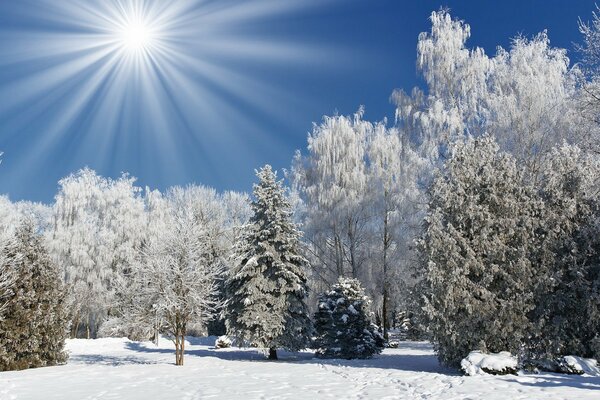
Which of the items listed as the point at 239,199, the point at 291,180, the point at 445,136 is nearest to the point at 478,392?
the point at 445,136

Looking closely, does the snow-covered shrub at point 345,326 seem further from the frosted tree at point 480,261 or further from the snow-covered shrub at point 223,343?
the snow-covered shrub at point 223,343

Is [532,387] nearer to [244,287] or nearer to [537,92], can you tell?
[244,287]

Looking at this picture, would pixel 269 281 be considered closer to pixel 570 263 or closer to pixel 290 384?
pixel 290 384

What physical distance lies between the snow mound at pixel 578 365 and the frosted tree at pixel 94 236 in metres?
28.3

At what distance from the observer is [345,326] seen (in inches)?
834

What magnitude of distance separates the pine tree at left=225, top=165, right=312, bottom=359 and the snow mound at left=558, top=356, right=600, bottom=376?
1100 cm

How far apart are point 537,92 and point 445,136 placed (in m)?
4.49

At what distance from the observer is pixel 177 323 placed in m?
19.3

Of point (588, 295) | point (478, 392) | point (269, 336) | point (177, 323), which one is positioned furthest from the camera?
point (269, 336)

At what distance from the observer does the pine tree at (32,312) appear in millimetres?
17031

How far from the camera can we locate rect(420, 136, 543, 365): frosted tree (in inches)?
538

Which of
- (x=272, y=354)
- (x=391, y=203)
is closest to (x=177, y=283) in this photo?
(x=272, y=354)

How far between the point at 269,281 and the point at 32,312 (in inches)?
371

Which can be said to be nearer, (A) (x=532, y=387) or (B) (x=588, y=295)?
(A) (x=532, y=387)
